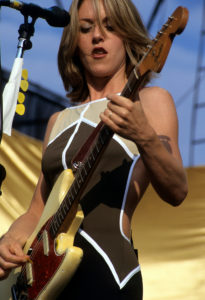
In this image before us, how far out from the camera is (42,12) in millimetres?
1965

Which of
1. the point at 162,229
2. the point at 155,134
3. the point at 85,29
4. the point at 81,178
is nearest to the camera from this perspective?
the point at 155,134

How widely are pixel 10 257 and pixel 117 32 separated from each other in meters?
0.86

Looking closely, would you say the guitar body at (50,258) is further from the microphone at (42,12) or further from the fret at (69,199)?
the microphone at (42,12)

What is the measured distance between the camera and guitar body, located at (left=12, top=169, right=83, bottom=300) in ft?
6.11

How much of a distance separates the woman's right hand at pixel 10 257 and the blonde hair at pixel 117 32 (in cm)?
67

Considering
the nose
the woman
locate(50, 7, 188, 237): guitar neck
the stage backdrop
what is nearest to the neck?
the woman

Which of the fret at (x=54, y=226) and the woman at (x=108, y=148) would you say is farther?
the fret at (x=54, y=226)

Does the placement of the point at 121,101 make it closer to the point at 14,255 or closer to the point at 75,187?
the point at 75,187

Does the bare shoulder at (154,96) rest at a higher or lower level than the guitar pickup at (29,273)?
higher

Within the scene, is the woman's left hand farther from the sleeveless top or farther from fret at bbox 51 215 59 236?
fret at bbox 51 215 59 236

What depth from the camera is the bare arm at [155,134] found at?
1.75 m

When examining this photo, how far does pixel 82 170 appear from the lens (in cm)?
196

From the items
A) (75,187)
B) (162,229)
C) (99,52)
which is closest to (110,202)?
→ (75,187)

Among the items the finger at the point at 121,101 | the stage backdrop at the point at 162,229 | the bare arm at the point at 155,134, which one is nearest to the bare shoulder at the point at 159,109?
the bare arm at the point at 155,134
